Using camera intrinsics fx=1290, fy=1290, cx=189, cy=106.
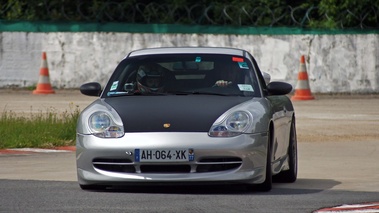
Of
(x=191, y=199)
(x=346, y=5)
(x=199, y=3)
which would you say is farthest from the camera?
(x=199, y=3)

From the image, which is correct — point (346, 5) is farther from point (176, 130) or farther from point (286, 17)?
point (176, 130)

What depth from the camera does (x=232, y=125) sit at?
424 inches

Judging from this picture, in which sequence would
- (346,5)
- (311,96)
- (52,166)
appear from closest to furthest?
(52,166)
(311,96)
(346,5)

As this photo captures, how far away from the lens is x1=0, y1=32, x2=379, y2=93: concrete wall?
2650cm

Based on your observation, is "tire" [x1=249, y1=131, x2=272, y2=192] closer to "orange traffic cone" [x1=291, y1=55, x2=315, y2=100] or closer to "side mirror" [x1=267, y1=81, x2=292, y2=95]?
"side mirror" [x1=267, y1=81, x2=292, y2=95]

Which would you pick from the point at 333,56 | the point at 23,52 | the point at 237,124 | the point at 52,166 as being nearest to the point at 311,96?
the point at 333,56

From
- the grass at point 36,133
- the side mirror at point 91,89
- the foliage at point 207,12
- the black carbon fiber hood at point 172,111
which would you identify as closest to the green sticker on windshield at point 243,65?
the black carbon fiber hood at point 172,111

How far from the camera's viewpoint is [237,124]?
35.4 ft

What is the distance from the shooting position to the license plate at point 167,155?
10.5m

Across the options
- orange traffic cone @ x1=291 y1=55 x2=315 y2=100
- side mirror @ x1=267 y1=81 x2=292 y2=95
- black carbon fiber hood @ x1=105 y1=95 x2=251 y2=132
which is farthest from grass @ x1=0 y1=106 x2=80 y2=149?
orange traffic cone @ x1=291 y1=55 x2=315 y2=100

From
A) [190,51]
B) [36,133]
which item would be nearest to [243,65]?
[190,51]

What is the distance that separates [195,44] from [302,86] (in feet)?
11.2

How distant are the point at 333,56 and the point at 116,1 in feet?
22.0

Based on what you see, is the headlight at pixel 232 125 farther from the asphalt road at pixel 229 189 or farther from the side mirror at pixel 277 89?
the side mirror at pixel 277 89
